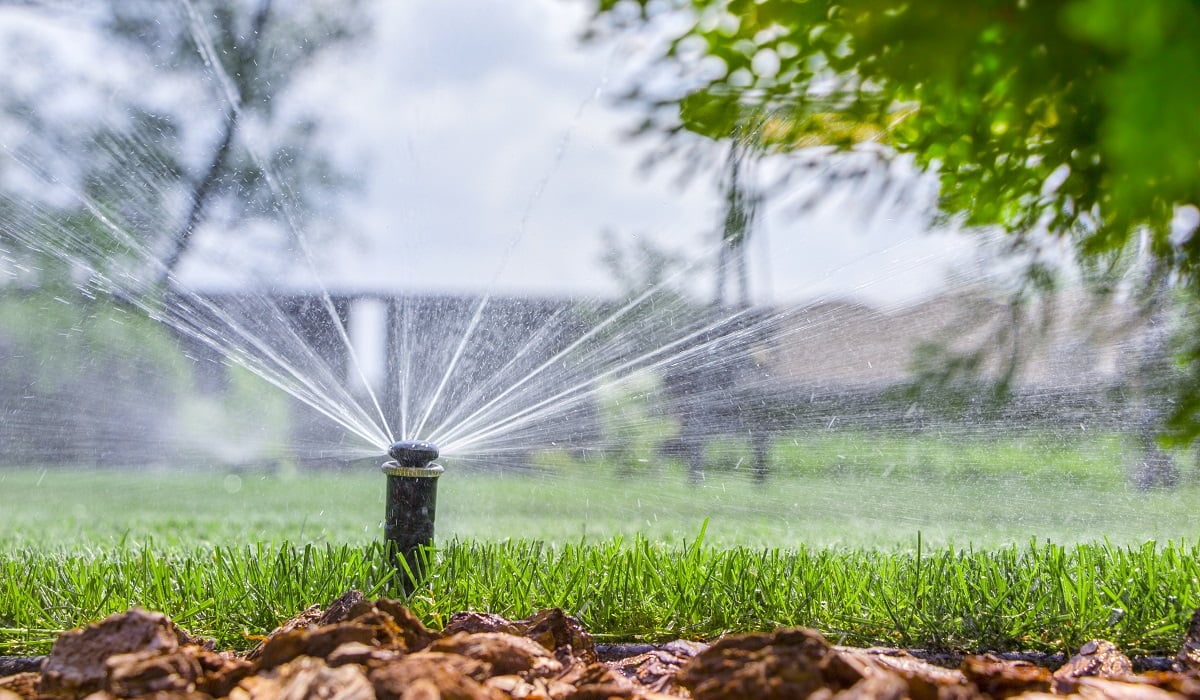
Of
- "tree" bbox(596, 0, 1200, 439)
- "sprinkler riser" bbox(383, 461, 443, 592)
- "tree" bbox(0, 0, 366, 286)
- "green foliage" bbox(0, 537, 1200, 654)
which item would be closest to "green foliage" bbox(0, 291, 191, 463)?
"tree" bbox(0, 0, 366, 286)

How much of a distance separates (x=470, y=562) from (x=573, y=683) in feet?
2.83

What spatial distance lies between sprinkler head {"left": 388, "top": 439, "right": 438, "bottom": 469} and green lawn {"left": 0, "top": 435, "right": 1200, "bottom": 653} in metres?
0.21

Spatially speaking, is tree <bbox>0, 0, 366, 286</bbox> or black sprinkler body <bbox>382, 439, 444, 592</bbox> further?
tree <bbox>0, 0, 366, 286</bbox>

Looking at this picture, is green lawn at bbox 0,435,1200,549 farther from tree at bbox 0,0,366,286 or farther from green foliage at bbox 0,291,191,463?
tree at bbox 0,0,366,286

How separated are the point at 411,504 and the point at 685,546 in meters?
0.70

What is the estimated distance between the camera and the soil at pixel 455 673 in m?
0.95

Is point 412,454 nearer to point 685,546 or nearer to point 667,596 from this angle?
point 667,596

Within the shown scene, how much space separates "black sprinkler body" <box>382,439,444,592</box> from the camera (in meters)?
1.84

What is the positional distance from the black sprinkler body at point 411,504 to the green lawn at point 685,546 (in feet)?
0.16

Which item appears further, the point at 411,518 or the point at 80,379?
the point at 80,379

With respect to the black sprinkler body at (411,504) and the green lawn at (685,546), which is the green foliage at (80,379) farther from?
the black sprinkler body at (411,504)

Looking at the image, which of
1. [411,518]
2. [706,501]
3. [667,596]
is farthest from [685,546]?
[706,501]

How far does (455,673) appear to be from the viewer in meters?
0.99

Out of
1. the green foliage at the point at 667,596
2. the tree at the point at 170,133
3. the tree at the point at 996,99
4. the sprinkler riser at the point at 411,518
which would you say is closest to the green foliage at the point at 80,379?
the tree at the point at 170,133
